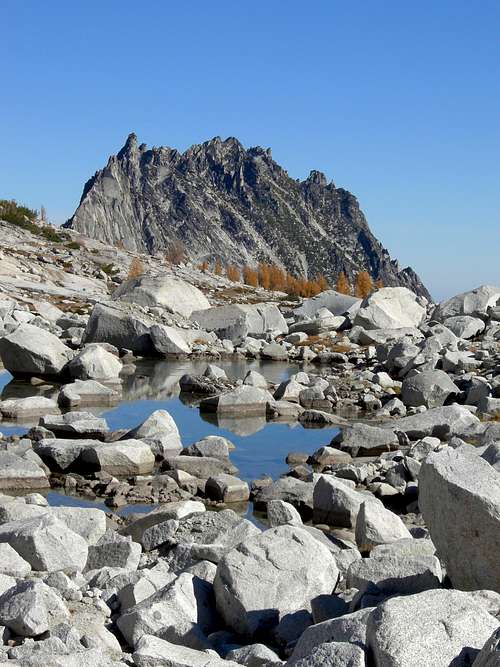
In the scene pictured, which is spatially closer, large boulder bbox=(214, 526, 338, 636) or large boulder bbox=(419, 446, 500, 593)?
large boulder bbox=(419, 446, 500, 593)

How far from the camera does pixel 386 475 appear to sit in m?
14.6

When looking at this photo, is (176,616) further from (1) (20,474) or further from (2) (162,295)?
(2) (162,295)

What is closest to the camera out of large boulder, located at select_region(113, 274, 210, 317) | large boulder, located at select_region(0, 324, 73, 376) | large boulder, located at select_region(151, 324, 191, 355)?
large boulder, located at select_region(0, 324, 73, 376)

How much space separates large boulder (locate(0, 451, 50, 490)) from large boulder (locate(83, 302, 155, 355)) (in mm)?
18595

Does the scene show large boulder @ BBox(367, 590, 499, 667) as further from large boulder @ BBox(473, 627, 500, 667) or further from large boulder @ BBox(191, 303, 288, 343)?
large boulder @ BBox(191, 303, 288, 343)

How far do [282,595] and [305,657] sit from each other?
1.85 m

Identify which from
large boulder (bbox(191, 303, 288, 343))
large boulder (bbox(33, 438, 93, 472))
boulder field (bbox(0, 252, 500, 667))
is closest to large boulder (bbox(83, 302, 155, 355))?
boulder field (bbox(0, 252, 500, 667))

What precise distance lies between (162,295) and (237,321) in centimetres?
422

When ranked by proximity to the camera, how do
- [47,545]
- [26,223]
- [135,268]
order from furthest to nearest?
[26,223] → [135,268] → [47,545]

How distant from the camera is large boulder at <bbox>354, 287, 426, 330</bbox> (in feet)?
137

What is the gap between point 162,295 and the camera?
4238 centimetres

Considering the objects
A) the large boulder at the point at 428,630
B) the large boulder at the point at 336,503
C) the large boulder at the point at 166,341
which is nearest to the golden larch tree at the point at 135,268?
the large boulder at the point at 166,341

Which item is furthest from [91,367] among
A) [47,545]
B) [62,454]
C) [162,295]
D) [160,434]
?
[47,545]

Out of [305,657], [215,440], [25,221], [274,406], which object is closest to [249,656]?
[305,657]
